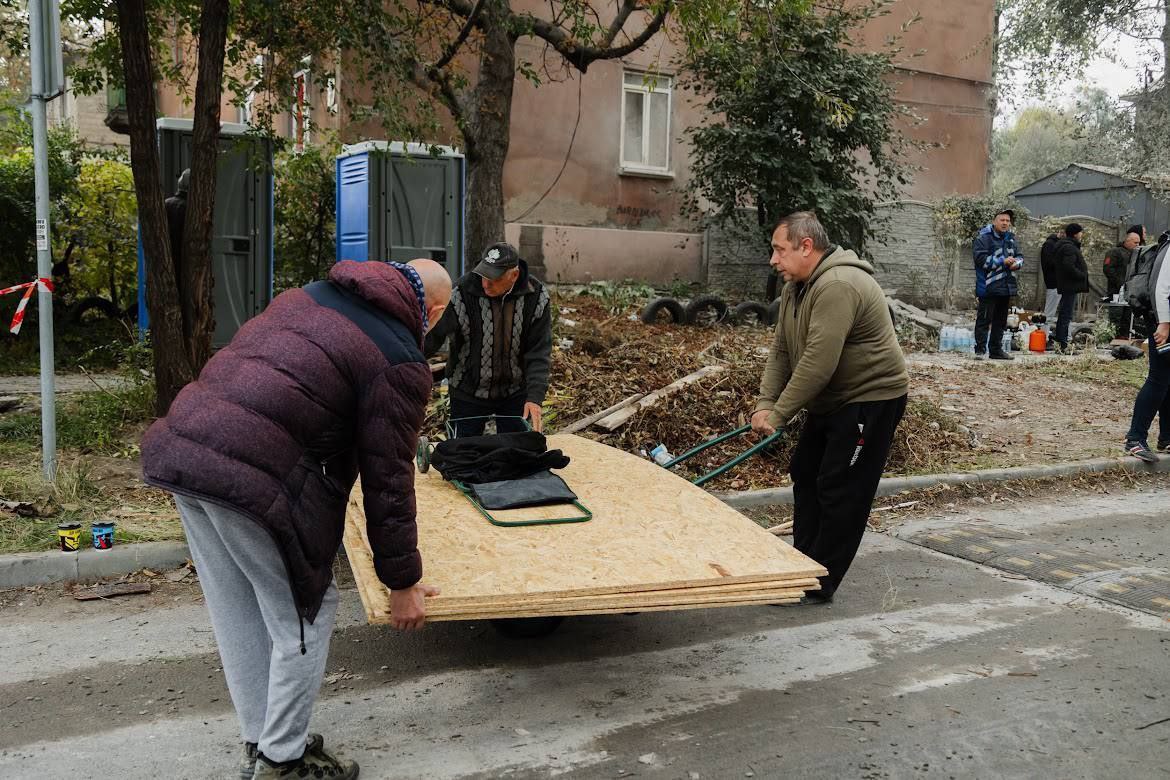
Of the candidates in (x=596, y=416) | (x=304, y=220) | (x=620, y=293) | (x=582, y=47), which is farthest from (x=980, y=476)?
(x=304, y=220)

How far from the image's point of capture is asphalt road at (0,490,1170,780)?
11.6 ft

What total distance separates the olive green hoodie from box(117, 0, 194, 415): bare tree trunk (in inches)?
183

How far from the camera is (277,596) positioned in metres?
3.04

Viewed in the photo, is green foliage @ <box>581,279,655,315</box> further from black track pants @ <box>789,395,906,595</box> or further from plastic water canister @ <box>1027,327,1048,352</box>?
black track pants @ <box>789,395,906,595</box>

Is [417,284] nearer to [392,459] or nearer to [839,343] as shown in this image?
[392,459]

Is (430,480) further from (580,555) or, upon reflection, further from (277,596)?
(277,596)

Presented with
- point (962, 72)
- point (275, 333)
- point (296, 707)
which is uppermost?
point (962, 72)

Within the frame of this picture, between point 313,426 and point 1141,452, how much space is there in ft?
27.0

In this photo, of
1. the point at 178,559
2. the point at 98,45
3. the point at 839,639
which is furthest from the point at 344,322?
the point at 98,45

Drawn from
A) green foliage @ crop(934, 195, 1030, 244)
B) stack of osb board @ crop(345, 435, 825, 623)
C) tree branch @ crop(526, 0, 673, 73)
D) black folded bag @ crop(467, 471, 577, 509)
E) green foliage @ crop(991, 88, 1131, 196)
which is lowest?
stack of osb board @ crop(345, 435, 825, 623)

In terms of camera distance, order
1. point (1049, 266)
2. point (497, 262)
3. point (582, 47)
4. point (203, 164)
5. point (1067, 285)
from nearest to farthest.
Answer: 1. point (497, 262)
2. point (203, 164)
3. point (582, 47)
4. point (1067, 285)
5. point (1049, 266)

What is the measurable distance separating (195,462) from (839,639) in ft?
10.6

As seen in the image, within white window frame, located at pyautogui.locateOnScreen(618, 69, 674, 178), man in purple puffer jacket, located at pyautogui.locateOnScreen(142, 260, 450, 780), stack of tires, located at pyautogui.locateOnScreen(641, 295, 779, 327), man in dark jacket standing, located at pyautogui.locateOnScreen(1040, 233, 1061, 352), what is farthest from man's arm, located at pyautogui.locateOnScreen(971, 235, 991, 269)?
man in purple puffer jacket, located at pyautogui.locateOnScreen(142, 260, 450, 780)

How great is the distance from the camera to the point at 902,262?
1930cm
